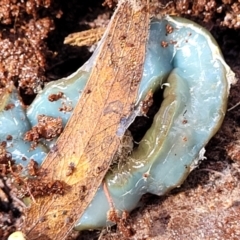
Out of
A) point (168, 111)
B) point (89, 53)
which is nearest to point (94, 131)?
point (168, 111)

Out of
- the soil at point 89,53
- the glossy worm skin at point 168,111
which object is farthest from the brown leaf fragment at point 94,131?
the soil at point 89,53

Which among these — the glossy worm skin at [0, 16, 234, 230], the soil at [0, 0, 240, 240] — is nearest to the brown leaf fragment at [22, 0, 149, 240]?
the glossy worm skin at [0, 16, 234, 230]

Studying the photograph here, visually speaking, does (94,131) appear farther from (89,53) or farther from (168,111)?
(89,53)

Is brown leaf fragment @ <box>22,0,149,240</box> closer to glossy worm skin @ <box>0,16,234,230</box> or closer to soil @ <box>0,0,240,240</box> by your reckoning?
glossy worm skin @ <box>0,16,234,230</box>
